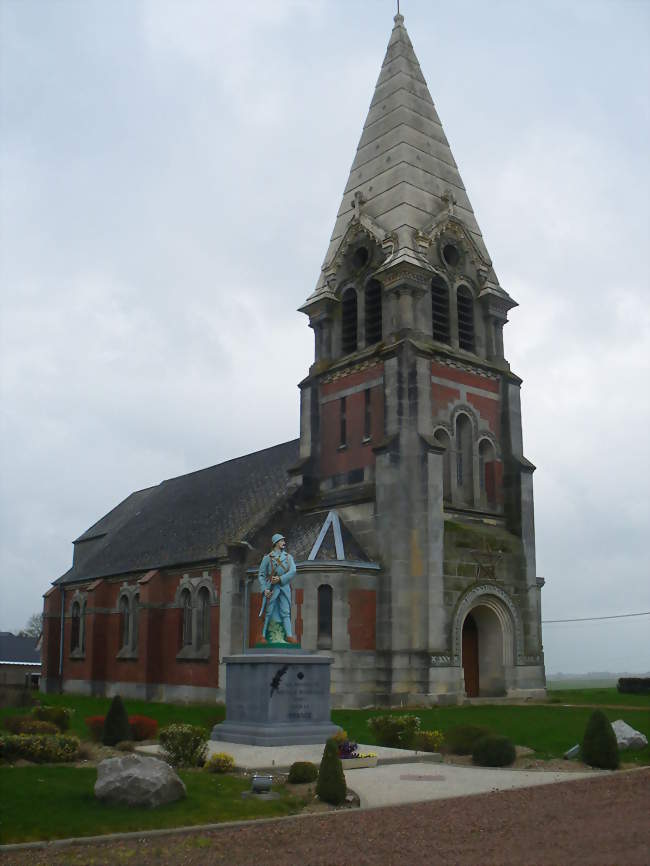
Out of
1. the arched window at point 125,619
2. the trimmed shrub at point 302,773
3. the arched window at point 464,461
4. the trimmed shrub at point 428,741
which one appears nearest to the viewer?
the trimmed shrub at point 302,773

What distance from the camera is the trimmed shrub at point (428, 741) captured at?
20.5m

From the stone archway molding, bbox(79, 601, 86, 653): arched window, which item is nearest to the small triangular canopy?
the stone archway molding

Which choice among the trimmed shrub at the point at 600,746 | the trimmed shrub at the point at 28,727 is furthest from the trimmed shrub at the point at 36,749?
the trimmed shrub at the point at 600,746

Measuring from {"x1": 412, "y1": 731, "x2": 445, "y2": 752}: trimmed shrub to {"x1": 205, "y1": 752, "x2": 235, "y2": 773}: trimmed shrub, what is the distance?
5377mm

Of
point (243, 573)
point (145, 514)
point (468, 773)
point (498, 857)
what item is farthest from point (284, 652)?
Result: point (145, 514)

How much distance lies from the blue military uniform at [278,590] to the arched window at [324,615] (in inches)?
430

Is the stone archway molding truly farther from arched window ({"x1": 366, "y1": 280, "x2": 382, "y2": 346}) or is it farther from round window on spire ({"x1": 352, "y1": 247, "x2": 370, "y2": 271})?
round window on spire ({"x1": 352, "y1": 247, "x2": 370, "y2": 271})

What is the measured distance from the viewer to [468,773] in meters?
17.4

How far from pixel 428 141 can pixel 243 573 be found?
895 inches

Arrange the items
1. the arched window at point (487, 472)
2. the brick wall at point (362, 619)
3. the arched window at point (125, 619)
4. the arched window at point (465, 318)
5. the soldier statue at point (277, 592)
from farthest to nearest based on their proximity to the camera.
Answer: the arched window at point (125, 619) < the arched window at point (465, 318) < the arched window at point (487, 472) < the brick wall at point (362, 619) < the soldier statue at point (277, 592)

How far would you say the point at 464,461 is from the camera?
1517 inches

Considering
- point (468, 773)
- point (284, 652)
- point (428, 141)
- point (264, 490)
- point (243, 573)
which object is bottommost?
point (468, 773)

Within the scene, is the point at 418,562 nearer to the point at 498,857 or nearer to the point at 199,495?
the point at 199,495

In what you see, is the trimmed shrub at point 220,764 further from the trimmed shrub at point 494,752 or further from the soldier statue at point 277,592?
the soldier statue at point 277,592
